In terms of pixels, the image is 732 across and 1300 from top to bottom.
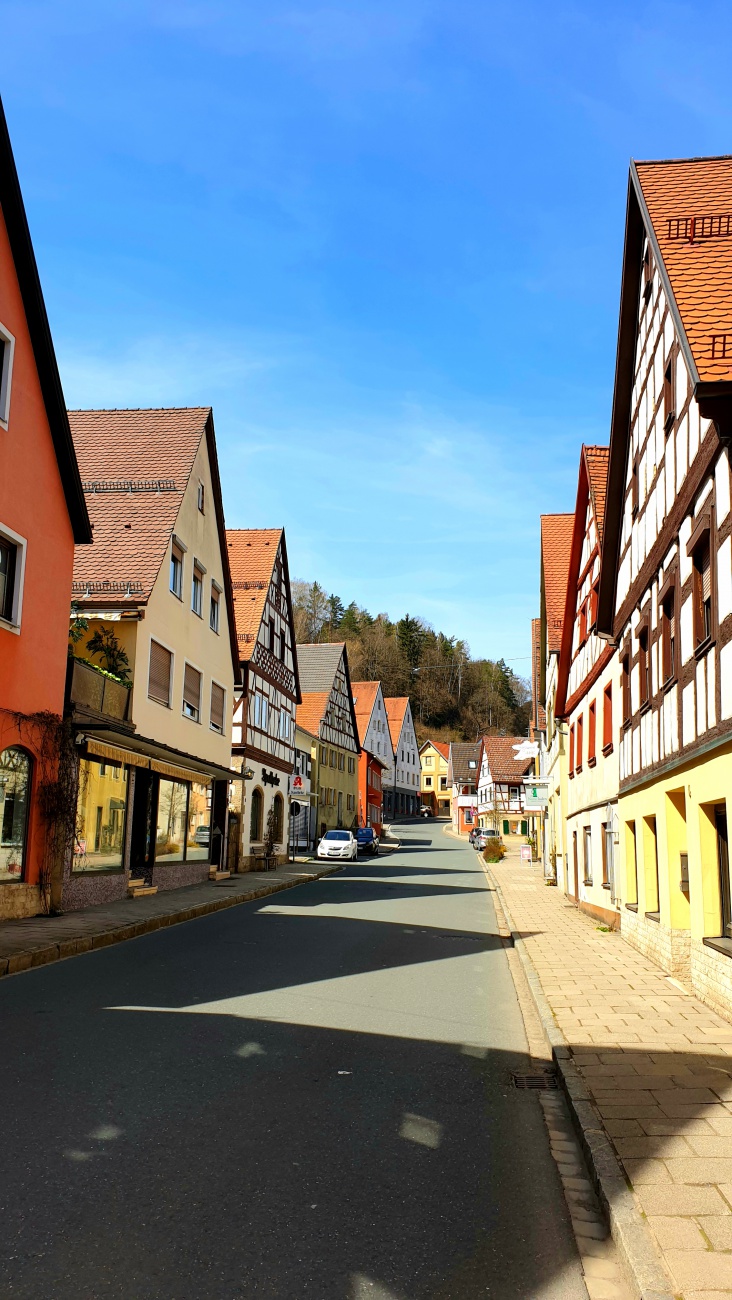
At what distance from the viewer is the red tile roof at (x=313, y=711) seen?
182ft

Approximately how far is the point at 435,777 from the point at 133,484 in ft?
342

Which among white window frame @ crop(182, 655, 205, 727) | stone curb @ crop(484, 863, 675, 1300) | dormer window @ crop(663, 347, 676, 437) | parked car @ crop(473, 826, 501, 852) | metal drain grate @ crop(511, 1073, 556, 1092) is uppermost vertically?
dormer window @ crop(663, 347, 676, 437)

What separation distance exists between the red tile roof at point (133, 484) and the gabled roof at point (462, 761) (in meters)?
76.5

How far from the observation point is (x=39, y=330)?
54.3ft

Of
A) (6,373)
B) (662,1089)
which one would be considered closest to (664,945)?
(662,1089)

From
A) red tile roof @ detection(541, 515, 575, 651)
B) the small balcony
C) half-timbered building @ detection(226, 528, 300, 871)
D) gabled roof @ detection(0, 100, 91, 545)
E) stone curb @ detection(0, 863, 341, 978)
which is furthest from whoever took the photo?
half-timbered building @ detection(226, 528, 300, 871)

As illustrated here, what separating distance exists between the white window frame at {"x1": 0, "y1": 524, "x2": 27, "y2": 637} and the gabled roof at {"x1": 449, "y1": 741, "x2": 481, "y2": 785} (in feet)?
284

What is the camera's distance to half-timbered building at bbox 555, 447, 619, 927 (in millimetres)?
17656

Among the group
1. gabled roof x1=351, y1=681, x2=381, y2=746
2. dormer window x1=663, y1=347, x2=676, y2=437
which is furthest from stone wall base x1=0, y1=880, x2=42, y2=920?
gabled roof x1=351, y1=681, x2=381, y2=746

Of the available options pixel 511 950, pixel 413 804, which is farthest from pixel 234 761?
pixel 413 804

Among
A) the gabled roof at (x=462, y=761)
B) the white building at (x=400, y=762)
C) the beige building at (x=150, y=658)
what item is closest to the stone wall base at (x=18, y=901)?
the beige building at (x=150, y=658)

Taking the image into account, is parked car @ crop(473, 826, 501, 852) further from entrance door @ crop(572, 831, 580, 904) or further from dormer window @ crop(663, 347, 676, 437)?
dormer window @ crop(663, 347, 676, 437)

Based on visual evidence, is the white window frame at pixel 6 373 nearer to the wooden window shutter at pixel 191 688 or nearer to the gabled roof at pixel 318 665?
the wooden window shutter at pixel 191 688

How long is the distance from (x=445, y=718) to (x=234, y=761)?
90303 millimetres
